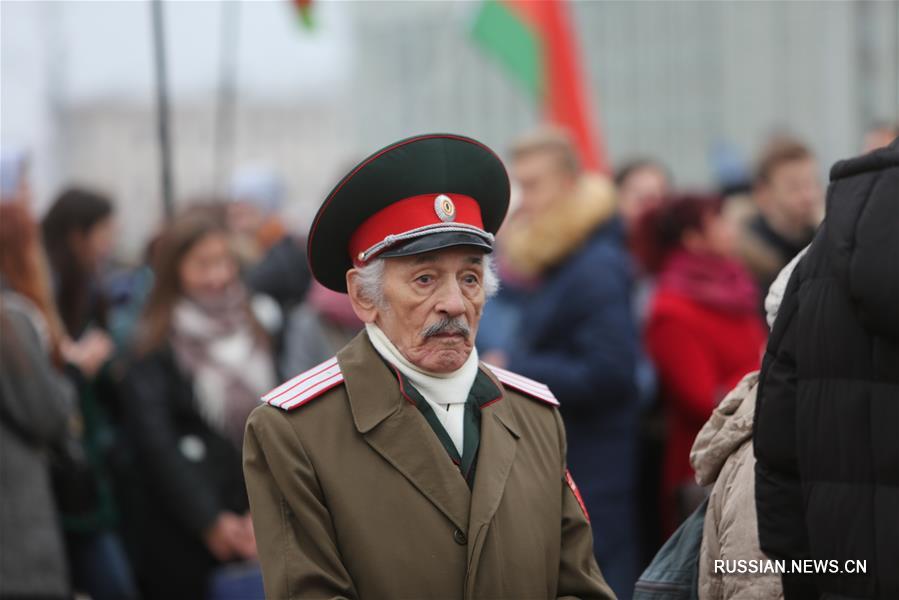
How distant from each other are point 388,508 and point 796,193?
4.59 meters

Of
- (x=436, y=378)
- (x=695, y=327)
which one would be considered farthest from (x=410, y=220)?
(x=695, y=327)

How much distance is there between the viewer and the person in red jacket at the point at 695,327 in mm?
6438

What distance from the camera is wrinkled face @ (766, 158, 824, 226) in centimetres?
722

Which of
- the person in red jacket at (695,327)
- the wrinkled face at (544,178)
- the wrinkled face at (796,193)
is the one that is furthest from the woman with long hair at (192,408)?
the wrinkled face at (796,193)

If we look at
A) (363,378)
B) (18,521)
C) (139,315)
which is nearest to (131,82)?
(139,315)

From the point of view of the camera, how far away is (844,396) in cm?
291

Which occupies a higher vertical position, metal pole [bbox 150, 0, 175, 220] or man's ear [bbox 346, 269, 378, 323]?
metal pole [bbox 150, 0, 175, 220]

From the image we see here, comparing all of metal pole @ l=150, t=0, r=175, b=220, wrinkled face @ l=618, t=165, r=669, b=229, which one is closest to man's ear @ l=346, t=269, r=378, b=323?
metal pole @ l=150, t=0, r=175, b=220

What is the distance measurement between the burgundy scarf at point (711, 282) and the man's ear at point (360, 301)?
11.1 feet

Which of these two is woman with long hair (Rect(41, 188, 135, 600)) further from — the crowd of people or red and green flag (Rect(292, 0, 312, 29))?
red and green flag (Rect(292, 0, 312, 29))

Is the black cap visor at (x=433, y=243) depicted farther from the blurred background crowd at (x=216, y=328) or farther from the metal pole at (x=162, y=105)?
the metal pole at (x=162, y=105)

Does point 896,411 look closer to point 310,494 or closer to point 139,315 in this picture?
point 310,494

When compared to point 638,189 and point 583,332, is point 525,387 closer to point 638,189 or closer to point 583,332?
point 583,332

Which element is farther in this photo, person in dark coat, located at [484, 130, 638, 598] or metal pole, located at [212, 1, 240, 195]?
metal pole, located at [212, 1, 240, 195]
